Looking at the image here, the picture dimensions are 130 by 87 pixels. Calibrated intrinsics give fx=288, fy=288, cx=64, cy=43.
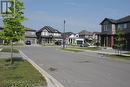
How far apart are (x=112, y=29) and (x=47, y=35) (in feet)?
142

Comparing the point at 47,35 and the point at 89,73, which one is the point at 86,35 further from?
the point at 89,73

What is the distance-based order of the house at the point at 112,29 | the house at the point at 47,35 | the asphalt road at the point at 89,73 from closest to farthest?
the asphalt road at the point at 89,73
the house at the point at 112,29
the house at the point at 47,35

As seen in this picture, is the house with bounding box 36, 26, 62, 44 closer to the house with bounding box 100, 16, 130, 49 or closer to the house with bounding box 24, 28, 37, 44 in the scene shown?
the house with bounding box 24, 28, 37, 44

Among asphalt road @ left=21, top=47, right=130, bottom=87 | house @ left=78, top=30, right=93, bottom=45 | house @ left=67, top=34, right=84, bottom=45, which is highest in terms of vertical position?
house @ left=78, top=30, right=93, bottom=45

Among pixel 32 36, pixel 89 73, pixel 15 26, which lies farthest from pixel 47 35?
pixel 89 73

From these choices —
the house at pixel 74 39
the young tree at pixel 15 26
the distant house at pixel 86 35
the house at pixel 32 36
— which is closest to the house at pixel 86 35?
the distant house at pixel 86 35

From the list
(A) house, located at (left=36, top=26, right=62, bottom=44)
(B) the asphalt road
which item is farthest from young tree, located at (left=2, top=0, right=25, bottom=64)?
(A) house, located at (left=36, top=26, right=62, bottom=44)

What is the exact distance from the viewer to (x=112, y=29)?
2689 inches

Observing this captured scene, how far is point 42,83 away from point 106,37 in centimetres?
5862

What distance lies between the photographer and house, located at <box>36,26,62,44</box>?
107062 millimetres

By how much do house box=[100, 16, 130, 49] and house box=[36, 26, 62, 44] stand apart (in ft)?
124

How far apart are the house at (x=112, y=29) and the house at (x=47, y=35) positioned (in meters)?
37.9

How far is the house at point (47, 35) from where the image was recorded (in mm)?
107062

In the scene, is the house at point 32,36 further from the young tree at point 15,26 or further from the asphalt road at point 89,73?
the young tree at point 15,26
